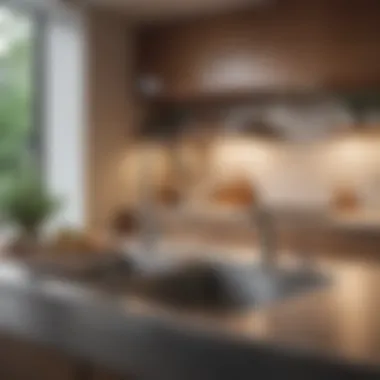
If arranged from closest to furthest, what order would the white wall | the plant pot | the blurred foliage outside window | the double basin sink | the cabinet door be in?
the cabinet door
the double basin sink
the plant pot
the blurred foliage outside window
the white wall

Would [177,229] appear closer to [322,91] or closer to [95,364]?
[322,91]

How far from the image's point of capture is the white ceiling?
3.78 metres

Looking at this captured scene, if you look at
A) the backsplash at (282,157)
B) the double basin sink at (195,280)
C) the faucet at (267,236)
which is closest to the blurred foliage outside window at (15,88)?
the backsplash at (282,157)

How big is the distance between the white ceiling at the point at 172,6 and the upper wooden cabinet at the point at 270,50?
69 millimetres

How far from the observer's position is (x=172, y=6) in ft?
12.8

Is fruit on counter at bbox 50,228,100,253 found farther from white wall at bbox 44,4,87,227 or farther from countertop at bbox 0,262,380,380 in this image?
white wall at bbox 44,4,87,227

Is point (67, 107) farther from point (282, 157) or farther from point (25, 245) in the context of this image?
point (25, 245)

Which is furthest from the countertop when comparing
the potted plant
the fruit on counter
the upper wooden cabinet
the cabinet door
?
the upper wooden cabinet

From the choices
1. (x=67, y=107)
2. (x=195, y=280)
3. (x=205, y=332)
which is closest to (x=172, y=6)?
(x=67, y=107)

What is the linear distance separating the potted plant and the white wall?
2.29 m

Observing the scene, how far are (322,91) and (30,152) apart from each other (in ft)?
6.30

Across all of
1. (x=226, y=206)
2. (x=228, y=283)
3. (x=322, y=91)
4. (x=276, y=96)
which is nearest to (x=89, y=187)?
(x=226, y=206)

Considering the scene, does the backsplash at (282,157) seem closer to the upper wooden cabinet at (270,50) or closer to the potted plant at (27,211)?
the upper wooden cabinet at (270,50)

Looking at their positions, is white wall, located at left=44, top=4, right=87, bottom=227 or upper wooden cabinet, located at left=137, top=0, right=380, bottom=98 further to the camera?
white wall, located at left=44, top=4, right=87, bottom=227
